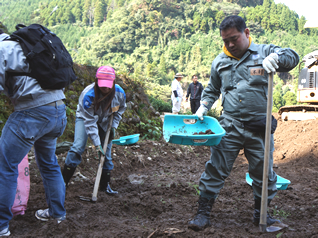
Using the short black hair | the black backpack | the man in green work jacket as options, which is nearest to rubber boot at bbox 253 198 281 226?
the man in green work jacket

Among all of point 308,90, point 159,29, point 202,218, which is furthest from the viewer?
point 159,29

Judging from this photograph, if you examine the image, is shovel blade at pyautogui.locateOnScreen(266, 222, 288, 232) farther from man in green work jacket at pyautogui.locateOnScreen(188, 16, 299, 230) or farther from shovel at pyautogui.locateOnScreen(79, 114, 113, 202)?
shovel at pyautogui.locateOnScreen(79, 114, 113, 202)

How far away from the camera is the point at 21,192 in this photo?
2.66m

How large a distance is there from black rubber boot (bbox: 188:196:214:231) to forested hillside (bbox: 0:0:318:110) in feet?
136

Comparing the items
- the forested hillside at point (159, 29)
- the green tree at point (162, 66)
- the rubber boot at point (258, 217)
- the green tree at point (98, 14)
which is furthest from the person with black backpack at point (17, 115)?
the green tree at point (98, 14)

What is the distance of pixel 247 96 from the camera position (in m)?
2.52

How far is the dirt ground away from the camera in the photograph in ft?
8.00

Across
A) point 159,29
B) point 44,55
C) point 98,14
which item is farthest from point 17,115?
point 98,14

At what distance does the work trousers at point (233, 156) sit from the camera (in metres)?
2.56

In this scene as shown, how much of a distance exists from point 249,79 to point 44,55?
64.5 inches

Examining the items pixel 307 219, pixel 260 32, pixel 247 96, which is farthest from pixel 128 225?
pixel 260 32

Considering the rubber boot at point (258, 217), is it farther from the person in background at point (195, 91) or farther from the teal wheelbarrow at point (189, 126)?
the person in background at point (195, 91)

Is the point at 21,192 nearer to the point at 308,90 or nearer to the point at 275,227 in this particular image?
the point at 275,227

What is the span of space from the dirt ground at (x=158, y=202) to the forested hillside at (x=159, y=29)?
126 ft
